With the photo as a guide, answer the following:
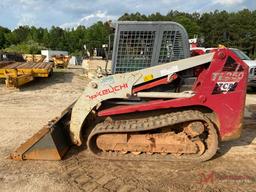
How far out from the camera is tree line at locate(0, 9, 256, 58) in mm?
61219

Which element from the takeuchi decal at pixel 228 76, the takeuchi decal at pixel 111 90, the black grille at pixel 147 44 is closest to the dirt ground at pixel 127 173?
the takeuchi decal at pixel 111 90

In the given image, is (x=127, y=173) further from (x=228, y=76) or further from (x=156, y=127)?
(x=228, y=76)

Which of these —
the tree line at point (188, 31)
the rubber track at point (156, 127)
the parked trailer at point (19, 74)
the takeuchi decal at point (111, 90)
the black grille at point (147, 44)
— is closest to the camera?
the rubber track at point (156, 127)

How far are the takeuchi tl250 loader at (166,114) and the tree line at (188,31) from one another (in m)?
27.5

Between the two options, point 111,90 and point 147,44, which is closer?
point 111,90

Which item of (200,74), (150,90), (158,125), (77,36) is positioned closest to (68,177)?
(158,125)

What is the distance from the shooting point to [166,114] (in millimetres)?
5410

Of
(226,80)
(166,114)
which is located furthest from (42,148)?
(226,80)

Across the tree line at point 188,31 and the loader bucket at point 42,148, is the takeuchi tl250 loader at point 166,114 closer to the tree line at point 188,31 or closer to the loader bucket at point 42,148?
the loader bucket at point 42,148

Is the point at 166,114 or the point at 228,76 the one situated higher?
the point at 228,76

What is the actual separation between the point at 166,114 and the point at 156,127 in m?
0.42

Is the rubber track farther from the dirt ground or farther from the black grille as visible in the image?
the black grille

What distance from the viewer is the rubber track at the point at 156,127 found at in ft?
16.7

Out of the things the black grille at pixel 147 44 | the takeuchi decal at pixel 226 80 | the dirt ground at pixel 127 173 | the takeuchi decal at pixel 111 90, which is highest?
the black grille at pixel 147 44
